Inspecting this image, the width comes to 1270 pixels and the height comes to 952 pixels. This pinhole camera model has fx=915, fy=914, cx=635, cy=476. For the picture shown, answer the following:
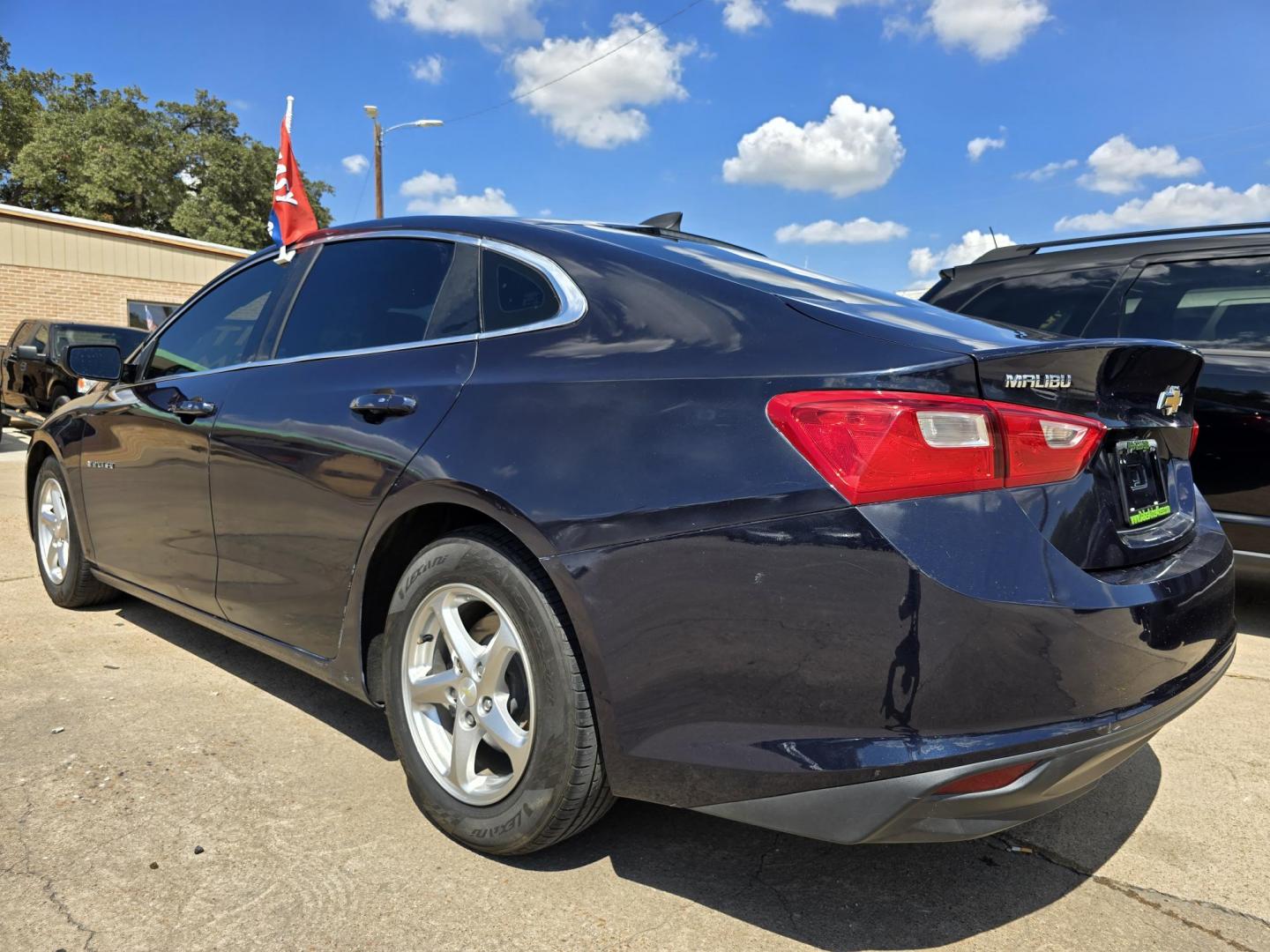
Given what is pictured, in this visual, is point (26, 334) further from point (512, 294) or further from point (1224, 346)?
point (1224, 346)

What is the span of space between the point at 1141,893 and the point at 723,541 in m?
1.41

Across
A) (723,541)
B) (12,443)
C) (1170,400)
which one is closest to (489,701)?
(723,541)

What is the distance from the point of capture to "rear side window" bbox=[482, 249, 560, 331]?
2307mm

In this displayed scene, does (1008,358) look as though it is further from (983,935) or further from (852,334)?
(983,935)

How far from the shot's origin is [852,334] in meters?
1.82

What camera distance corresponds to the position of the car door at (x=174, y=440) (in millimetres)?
3186

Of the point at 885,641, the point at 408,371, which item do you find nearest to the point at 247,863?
the point at 408,371

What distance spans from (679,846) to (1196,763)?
70.4 inches

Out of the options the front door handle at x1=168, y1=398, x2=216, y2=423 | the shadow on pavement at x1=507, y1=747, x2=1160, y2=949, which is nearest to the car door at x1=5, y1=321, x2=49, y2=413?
the front door handle at x1=168, y1=398, x2=216, y2=423

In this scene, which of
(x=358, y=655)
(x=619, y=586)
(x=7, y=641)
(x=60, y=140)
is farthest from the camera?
(x=60, y=140)

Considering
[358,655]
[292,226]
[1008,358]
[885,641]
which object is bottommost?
Result: [358,655]

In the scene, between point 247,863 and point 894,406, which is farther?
point 247,863

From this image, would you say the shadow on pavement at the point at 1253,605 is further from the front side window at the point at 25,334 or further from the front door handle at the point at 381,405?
the front side window at the point at 25,334

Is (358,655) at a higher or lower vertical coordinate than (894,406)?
lower
